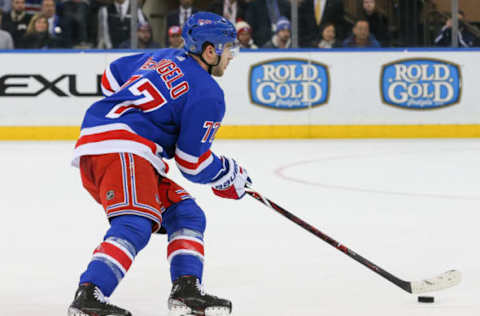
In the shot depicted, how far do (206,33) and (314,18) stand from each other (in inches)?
271

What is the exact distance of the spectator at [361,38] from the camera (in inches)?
380

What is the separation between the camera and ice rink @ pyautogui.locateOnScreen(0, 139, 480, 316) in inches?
122

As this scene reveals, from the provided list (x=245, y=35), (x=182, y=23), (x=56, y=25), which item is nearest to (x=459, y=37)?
(x=245, y=35)

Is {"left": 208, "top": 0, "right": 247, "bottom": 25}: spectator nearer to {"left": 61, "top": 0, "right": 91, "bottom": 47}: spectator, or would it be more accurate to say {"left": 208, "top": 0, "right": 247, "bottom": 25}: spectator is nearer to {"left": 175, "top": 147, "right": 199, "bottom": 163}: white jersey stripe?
{"left": 61, "top": 0, "right": 91, "bottom": 47}: spectator

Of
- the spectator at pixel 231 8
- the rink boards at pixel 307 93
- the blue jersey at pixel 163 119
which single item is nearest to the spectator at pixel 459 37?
the rink boards at pixel 307 93

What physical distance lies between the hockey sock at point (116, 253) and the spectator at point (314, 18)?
7129 millimetres

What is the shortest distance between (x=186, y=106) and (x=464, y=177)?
4001 millimetres

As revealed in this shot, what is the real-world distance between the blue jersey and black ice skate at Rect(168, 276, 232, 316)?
0.33 meters

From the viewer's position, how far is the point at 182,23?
968 cm

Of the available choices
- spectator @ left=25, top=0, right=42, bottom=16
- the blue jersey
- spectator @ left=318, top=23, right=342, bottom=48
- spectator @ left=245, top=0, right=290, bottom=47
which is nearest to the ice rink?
the blue jersey

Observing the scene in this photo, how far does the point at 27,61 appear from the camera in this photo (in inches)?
378

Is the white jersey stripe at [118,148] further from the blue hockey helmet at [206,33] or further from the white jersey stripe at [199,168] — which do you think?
the blue hockey helmet at [206,33]

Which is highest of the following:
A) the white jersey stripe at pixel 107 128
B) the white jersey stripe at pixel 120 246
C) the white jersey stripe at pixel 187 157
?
the white jersey stripe at pixel 107 128

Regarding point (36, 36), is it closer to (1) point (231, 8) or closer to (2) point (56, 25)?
(2) point (56, 25)
